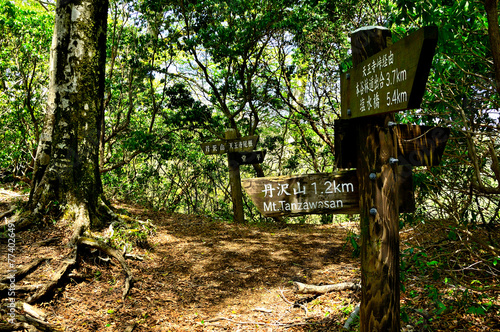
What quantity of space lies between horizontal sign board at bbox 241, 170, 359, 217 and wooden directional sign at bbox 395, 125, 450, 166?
1.31ft

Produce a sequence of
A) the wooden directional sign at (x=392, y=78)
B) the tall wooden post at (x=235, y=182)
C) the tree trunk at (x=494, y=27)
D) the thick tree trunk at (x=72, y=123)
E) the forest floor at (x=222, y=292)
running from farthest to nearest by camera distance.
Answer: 1. the tall wooden post at (x=235, y=182)
2. the thick tree trunk at (x=72, y=123)
3. the forest floor at (x=222, y=292)
4. the tree trunk at (x=494, y=27)
5. the wooden directional sign at (x=392, y=78)

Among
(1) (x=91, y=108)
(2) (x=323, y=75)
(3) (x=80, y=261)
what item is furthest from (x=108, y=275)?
(2) (x=323, y=75)

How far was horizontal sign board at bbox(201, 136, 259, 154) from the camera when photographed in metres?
8.27

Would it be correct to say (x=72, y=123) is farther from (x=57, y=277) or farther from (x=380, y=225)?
(x=380, y=225)

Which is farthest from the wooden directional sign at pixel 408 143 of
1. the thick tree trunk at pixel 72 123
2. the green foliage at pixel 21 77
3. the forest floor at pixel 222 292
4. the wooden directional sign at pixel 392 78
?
the green foliage at pixel 21 77

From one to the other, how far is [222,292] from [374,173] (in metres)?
3.37

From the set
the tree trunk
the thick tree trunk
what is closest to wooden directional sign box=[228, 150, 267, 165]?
the thick tree trunk

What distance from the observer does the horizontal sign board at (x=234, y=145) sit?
827 centimetres

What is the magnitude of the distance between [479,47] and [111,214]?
568 cm

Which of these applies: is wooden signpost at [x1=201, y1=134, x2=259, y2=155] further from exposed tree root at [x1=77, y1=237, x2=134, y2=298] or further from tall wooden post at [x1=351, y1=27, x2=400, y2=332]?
tall wooden post at [x1=351, y1=27, x2=400, y2=332]

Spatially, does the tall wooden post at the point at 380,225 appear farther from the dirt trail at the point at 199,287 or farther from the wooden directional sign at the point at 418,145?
the dirt trail at the point at 199,287

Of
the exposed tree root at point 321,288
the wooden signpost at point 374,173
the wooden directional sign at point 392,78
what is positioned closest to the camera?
the wooden directional sign at point 392,78

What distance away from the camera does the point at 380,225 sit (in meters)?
2.28

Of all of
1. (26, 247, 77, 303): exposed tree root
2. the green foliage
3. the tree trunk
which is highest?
the green foliage
